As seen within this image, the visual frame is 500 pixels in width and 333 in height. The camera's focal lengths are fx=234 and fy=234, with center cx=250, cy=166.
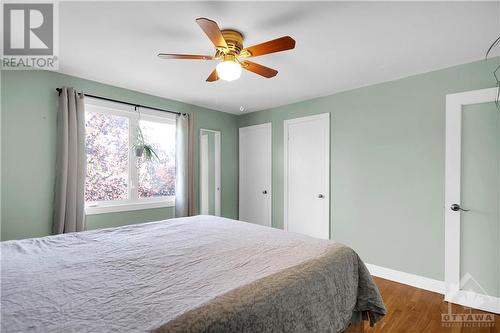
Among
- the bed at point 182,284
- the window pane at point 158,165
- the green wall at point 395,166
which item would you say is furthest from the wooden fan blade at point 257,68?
the window pane at point 158,165

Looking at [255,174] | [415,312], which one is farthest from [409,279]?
[255,174]

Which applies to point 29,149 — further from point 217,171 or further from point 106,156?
point 217,171

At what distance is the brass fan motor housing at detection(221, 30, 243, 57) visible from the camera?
5.98 feet

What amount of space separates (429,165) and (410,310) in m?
1.53

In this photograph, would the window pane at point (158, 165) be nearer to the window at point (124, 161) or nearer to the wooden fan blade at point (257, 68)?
the window at point (124, 161)

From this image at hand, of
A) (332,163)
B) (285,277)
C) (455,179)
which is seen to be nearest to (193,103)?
(332,163)

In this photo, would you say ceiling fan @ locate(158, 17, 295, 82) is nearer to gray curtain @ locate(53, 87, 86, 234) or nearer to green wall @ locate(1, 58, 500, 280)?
gray curtain @ locate(53, 87, 86, 234)

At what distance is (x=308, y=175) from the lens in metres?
3.70

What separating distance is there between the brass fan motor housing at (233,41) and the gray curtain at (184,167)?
2042mm

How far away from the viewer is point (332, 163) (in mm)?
3424

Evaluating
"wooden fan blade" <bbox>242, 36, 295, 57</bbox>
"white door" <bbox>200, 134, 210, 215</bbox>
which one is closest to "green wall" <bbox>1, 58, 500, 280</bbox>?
"white door" <bbox>200, 134, 210, 215</bbox>

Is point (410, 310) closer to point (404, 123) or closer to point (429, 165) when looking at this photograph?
point (429, 165)

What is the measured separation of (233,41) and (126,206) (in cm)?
254

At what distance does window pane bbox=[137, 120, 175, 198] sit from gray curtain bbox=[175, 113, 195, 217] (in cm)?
13
